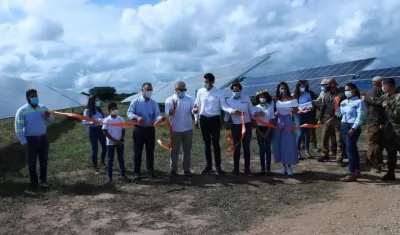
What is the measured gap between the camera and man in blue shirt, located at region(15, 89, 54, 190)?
7.04 m

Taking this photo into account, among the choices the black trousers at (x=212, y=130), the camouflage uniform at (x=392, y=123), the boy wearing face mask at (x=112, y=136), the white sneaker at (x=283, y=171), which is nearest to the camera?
the camouflage uniform at (x=392, y=123)

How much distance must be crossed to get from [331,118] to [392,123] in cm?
203

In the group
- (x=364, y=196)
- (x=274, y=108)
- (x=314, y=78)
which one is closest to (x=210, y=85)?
(x=274, y=108)

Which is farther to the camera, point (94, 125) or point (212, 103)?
point (94, 125)

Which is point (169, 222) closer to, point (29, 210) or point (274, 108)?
point (29, 210)

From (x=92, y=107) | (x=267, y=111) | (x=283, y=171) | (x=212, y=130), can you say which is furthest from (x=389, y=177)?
(x=92, y=107)

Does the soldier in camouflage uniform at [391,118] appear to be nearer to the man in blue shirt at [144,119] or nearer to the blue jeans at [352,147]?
the blue jeans at [352,147]

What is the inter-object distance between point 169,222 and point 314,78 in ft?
59.7

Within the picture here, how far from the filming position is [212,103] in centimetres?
762

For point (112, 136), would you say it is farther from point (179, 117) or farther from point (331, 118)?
point (331, 118)

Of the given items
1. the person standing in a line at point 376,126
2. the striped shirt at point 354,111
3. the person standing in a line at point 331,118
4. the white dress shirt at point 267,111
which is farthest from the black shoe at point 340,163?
the white dress shirt at point 267,111

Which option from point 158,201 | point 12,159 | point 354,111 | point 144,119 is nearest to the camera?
point 158,201

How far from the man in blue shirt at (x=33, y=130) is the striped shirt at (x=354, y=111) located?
5.06 metres

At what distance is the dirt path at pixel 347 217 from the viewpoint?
479 cm
